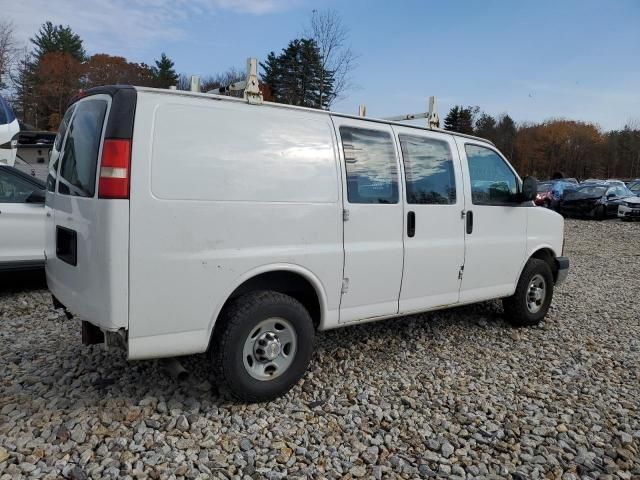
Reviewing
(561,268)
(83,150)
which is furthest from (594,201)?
(83,150)

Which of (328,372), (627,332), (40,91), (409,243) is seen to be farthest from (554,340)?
(40,91)

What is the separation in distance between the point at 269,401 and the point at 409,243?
5.45ft

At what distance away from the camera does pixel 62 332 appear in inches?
186

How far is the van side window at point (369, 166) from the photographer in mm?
3723

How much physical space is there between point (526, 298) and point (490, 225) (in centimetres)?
107

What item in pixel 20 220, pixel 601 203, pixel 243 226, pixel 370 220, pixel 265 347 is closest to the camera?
pixel 243 226

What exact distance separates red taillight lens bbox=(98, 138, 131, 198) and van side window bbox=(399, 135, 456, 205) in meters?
2.21

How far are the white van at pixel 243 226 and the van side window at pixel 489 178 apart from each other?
24 cm

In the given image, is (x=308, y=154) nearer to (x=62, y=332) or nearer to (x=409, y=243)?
(x=409, y=243)

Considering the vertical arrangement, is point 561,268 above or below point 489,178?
below

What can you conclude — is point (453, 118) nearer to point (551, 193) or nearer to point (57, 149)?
point (551, 193)

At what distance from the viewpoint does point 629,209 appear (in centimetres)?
1902

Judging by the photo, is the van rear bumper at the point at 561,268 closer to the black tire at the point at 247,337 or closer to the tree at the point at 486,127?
the black tire at the point at 247,337

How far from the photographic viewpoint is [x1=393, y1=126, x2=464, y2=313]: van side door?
409cm
